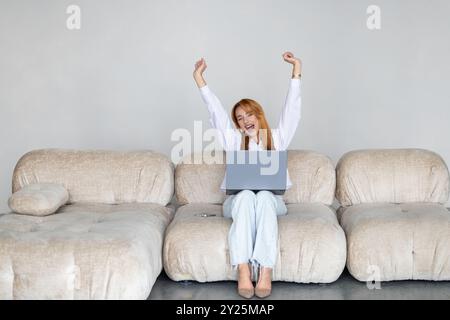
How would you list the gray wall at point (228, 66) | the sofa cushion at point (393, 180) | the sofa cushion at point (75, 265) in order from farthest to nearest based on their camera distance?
the gray wall at point (228, 66)
the sofa cushion at point (393, 180)
the sofa cushion at point (75, 265)

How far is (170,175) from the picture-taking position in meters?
4.44

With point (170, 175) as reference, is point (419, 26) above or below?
above

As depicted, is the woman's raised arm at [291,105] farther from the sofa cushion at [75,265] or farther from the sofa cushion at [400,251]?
the sofa cushion at [75,265]

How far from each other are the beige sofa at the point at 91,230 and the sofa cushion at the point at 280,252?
0.46 feet

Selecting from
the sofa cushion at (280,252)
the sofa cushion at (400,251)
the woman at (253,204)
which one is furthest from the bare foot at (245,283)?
the sofa cushion at (400,251)

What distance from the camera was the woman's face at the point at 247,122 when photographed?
13.3ft

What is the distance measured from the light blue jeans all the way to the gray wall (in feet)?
6.85

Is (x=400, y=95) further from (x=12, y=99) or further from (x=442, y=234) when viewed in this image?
(x=12, y=99)

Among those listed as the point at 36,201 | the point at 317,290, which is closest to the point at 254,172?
the point at 317,290

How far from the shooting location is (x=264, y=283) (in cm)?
357

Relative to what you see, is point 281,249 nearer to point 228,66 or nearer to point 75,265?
point 75,265

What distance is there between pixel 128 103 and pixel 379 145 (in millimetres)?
2226

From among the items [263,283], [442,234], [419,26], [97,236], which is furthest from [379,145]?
[97,236]
